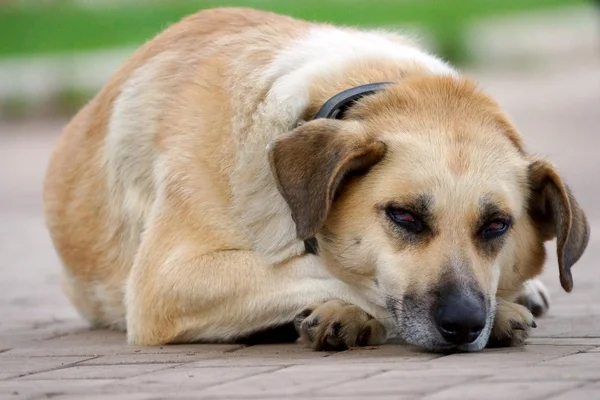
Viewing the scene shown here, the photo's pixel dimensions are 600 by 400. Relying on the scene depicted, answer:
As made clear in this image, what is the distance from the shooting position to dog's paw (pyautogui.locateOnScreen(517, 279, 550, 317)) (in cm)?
525

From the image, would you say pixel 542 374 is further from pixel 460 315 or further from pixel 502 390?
pixel 460 315

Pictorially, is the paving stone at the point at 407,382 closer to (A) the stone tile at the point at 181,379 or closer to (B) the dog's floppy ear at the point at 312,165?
(A) the stone tile at the point at 181,379

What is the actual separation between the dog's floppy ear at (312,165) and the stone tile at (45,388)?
92 centimetres

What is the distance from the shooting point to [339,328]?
168 inches

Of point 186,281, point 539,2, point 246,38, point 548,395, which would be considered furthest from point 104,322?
point 539,2

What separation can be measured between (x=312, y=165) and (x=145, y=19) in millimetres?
23294

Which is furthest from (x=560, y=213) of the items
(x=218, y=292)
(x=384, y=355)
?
(x=218, y=292)

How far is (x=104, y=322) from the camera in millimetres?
5543

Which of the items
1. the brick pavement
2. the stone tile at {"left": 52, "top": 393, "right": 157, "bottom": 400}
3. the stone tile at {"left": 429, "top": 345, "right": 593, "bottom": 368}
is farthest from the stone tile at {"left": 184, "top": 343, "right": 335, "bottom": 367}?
the stone tile at {"left": 52, "top": 393, "right": 157, "bottom": 400}

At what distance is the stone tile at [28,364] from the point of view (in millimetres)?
4035

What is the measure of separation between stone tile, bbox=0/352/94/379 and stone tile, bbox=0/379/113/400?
21 cm

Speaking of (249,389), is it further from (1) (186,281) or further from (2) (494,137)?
(2) (494,137)

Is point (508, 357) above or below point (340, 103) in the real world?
below

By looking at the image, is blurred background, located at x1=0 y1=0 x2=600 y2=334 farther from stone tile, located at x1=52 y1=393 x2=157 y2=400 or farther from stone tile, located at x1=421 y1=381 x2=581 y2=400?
stone tile, located at x1=52 y1=393 x2=157 y2=400
